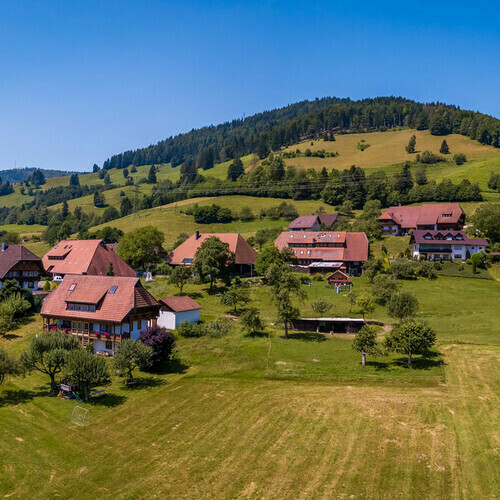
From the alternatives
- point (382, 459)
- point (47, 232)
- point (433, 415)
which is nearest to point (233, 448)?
point (382, 459)

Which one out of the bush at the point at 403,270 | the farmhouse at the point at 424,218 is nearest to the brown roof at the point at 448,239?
the bush at the point at 403,270

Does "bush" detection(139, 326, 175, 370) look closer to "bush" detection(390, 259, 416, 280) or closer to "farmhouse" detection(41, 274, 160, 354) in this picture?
"farmhouse" detection(41, 274, 160, 354)

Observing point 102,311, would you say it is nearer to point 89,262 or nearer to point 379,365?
point 379,365

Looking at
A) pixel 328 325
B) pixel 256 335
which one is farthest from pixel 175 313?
pixel 328 325

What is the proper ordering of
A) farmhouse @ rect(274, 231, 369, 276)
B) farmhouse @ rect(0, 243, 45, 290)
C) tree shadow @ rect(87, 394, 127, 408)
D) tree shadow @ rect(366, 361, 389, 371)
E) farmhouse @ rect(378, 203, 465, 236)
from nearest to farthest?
tree shadow @ rect(87, 394, 127, 408) < tree shadow @ rect(366, 361, 389, 371) < farmhouse @ rect(0, 243, 45, 290) < farmhouse @ rect(274, 231, 369, 276) < farmhouse @ rect(378, 203, 465, 236)

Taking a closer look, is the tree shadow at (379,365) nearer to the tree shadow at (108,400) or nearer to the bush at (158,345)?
the bush at (158,345)

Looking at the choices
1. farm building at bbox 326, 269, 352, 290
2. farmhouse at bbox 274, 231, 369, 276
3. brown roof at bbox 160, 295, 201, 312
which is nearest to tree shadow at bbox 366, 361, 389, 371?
brown roof at bbox 160, 295, 201, 312
